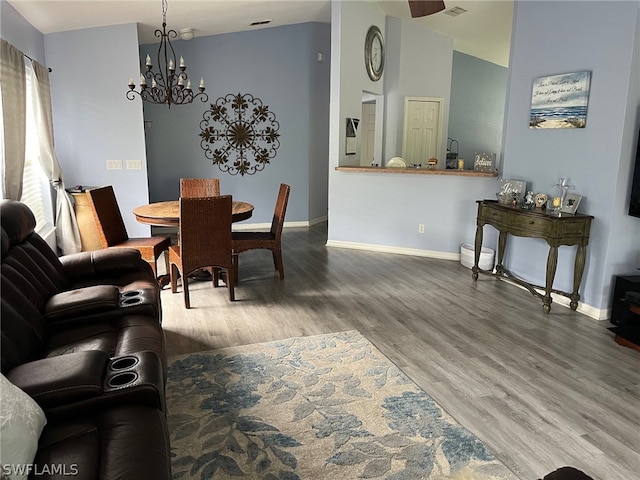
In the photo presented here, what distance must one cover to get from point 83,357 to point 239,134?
19.8 feet

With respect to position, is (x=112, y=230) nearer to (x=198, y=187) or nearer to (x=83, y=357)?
(x=198, y=187)

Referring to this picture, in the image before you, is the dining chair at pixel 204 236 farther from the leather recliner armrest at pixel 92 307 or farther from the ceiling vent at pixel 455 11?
the ceiling vent at pixel 455 11

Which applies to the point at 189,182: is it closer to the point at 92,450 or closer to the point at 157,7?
the point at 157,7

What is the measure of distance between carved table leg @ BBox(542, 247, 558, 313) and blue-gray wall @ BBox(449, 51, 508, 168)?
553cm

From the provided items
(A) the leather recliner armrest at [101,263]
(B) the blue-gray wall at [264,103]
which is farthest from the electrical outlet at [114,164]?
(A) the leather recliner armrest at [101,263]

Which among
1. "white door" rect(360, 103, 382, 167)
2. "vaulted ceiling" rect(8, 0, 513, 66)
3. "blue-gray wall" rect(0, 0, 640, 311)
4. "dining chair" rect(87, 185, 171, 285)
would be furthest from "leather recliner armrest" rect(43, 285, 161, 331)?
"white door" rect(360, 103, 382, 167)

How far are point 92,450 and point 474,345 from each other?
2581mm

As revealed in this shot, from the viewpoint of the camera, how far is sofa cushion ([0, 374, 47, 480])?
1.25 m

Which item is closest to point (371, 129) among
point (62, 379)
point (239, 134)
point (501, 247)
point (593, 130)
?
point (239, 134)

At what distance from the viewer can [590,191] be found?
392 centimetres

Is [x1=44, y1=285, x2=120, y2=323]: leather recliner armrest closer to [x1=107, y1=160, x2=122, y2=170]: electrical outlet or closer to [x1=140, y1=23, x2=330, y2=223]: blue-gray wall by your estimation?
[x1=107, y1=160, x2=122, y2=170]: electrical outlet

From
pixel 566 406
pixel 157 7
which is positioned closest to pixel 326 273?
pixel 566 406

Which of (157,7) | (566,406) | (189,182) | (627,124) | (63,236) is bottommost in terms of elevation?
(566,406)

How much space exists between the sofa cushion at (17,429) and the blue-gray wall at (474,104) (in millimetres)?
8594
